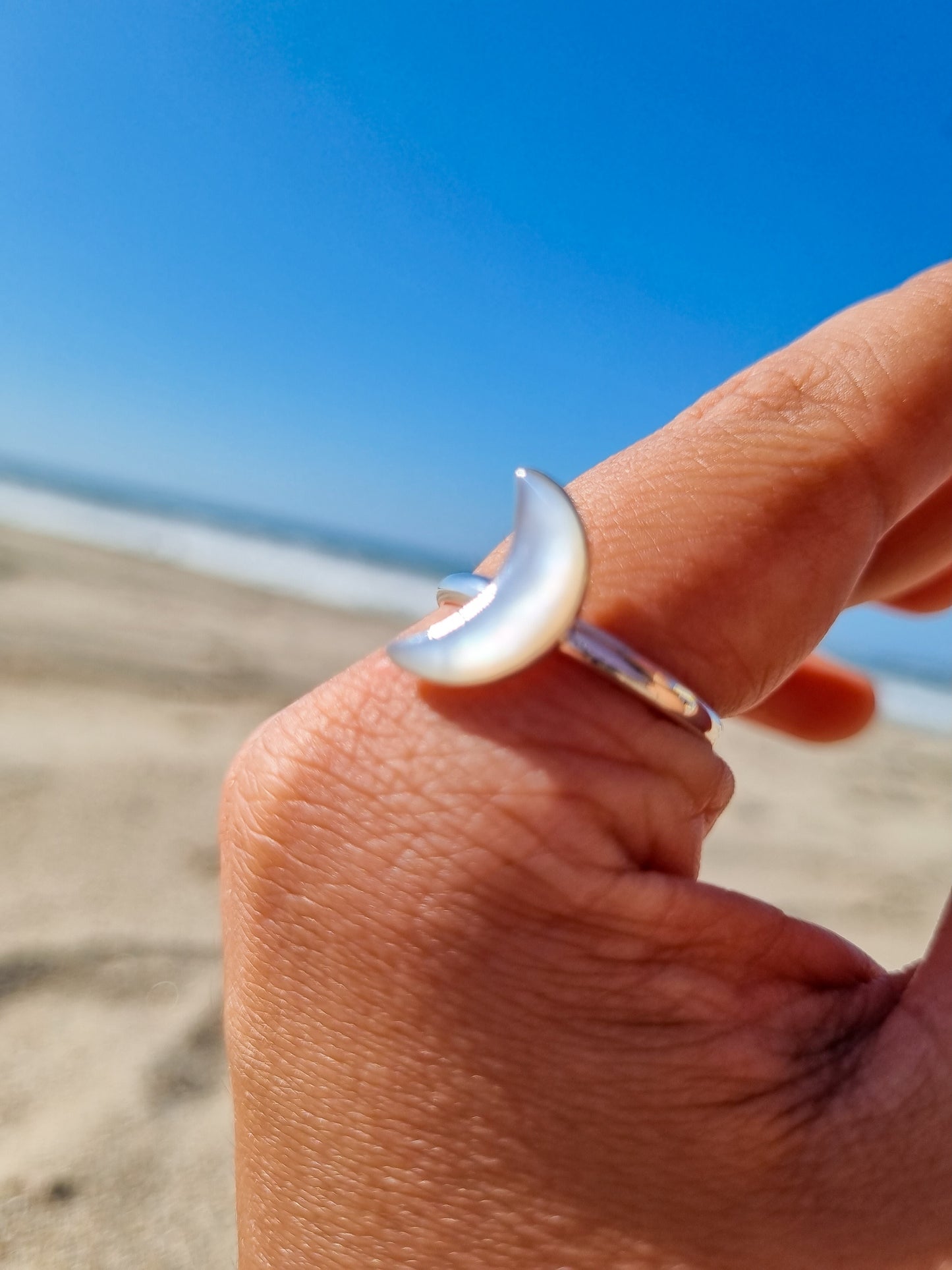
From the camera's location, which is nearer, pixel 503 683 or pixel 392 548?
pixel 503 683

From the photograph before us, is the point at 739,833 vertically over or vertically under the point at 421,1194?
under

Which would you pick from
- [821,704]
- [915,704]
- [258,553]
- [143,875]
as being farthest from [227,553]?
[821,704]

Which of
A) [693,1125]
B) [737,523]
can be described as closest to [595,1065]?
[693,1125]

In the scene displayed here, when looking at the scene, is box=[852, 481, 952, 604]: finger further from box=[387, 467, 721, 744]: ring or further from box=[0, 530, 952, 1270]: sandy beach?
box=[0, 530, 952, 1270]: sandy beach

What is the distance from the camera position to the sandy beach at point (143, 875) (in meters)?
1.12

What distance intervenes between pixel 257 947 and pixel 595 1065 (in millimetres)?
297

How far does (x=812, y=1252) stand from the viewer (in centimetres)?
69

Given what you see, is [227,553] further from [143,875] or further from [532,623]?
[532,623]

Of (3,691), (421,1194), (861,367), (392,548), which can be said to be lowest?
(392,548)

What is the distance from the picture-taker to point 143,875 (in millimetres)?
1774

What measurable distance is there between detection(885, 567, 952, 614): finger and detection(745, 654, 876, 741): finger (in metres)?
0.16

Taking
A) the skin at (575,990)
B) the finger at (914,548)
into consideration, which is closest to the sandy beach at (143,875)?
the skin at (575,990)

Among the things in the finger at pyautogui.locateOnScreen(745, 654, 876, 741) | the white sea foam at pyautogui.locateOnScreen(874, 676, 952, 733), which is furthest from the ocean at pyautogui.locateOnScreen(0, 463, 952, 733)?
the finger at pyautogui.locateOnScreen(745, 654, 876, 741)

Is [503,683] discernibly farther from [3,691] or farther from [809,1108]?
[3,691]
